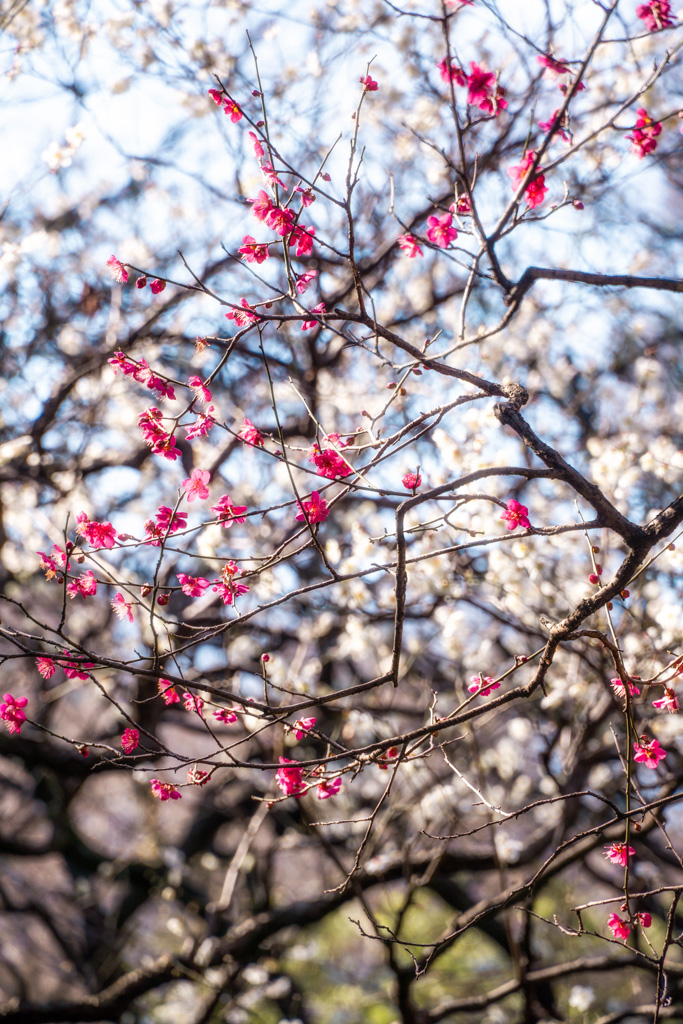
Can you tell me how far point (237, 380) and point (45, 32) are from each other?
235cm

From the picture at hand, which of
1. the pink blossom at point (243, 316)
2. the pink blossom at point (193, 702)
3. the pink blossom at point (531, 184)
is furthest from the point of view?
the pink blossom at point (531, 184)

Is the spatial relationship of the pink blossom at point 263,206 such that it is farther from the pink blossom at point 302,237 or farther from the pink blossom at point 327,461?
the pink blossom at point 327,461

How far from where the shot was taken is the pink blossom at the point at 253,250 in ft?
6.50

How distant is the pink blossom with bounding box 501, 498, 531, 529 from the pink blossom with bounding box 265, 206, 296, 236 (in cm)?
96

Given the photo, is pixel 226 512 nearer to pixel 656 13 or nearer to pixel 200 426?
pixel 200 426

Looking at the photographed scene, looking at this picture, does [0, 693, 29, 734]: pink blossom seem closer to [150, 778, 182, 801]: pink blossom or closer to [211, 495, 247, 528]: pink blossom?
[150, 778, 182, 801]: pink blossom

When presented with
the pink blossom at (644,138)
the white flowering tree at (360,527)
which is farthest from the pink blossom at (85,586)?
the pink blossom at (644,138)

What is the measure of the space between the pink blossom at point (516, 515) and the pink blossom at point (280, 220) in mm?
955

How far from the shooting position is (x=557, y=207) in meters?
2.07

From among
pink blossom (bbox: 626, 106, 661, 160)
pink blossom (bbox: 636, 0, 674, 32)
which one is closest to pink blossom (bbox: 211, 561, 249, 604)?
pink blossom (bbox: 626, 106, 661, 160)

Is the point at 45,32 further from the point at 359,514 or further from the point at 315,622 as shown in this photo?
the point at 315,622

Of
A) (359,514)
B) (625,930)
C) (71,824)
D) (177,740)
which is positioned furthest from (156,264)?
(177,740)

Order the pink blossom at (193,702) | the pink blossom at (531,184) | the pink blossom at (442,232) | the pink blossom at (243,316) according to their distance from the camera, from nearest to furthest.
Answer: the pink blossom at (243,316)
the pink blossom at (193,702)
the pink blossom at (531,184)
the pink blossom at (442,232)

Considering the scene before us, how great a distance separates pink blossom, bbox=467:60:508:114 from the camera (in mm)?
2096
